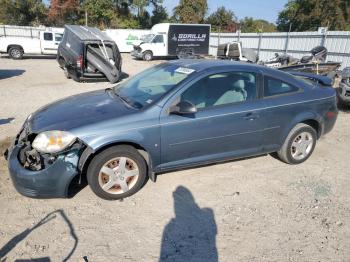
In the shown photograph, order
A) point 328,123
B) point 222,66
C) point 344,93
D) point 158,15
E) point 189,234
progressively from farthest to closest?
1. point 158,15
2. point 344,93
3. point 328,123
4. point 222,66
5. point 189,234

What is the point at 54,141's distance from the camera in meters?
3.55

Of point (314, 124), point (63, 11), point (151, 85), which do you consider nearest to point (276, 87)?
point (314, 124)

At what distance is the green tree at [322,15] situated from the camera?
36406 mm

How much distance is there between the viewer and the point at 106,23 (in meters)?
40.3

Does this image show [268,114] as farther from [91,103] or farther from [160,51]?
[160,51]

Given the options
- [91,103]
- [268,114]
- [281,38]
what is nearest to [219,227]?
[268,114]

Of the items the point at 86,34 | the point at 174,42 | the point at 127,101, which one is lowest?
the point at 127,101

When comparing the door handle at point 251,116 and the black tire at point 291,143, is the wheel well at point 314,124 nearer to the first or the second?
the black tire at point 291,143

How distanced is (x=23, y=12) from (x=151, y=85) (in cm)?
4297

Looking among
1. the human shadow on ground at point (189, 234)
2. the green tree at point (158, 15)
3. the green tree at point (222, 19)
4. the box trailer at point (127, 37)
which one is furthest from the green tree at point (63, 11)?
the human shadow on ground at point (189, 234)

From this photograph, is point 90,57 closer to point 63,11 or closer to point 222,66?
point 222,66

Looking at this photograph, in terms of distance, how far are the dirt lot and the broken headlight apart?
2.27 ft

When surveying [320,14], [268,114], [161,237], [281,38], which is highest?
[320,14]

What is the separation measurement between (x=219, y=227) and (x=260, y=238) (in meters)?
0.44
